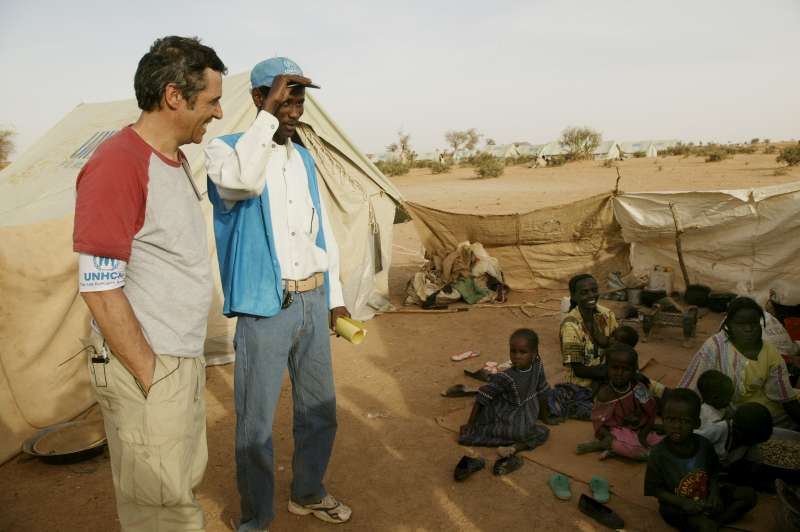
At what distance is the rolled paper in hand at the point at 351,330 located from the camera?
7.68ft

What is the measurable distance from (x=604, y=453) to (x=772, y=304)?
9.06 ft

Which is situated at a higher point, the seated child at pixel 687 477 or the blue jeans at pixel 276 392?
the blue jeans at pixel 276 392

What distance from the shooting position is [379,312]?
6785mm

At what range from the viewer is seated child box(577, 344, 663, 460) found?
330cm

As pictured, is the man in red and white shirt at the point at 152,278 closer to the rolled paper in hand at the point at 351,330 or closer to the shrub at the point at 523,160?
the rolled paper in hand at the point at 351,330

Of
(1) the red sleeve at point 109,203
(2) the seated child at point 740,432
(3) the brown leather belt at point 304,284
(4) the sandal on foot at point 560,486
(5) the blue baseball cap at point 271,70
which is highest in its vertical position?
(5) the blue baseball cap at point 271,70

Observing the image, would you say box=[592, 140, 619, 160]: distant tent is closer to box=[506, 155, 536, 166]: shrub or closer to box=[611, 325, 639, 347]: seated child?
box=[506, 155, 536, 166]: shrub

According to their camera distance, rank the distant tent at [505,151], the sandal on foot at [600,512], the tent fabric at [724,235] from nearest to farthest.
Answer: the sandal on foot at [600,512] → the tent fabric at [724,235] → the distant tent at [505,151]

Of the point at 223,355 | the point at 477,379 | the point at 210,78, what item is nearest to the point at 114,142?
the point at 210,78

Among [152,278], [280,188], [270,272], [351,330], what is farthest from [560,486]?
[152,278]

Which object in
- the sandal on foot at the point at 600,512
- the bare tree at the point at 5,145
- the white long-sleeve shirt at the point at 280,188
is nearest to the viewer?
the white long-sleeve shirt at the point at 280,188

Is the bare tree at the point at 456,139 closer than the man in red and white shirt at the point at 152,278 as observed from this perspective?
No

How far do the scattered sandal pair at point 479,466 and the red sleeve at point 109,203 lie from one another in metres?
2.31

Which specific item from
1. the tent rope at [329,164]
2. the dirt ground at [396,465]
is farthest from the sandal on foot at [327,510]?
the tent rope at [329,164]
